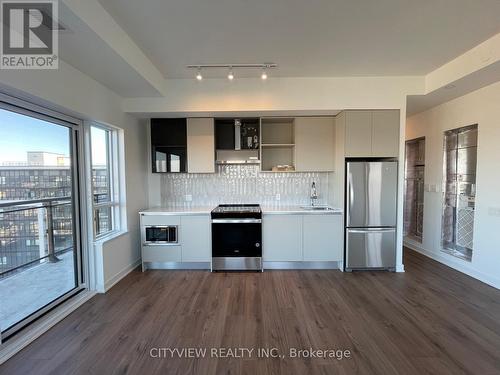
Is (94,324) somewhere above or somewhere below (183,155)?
below

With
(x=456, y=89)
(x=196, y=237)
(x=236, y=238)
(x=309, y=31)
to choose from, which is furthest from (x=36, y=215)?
(x=456, y=89)

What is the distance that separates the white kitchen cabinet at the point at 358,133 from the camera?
3398 millimetres

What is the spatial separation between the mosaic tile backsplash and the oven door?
738 mm

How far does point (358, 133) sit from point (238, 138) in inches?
73.0

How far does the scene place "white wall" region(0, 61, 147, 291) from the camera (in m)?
2.01

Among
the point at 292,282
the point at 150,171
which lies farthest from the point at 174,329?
the point at 150,171

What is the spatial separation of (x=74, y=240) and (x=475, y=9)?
467 centimetres

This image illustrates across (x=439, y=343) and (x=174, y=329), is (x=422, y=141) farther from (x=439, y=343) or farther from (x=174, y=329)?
(x=174, y=329)

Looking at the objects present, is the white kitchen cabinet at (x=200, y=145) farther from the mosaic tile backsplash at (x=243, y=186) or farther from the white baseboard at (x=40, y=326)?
the white baseboard at (x=40, y=326)

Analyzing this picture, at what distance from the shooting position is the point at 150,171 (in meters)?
4.15

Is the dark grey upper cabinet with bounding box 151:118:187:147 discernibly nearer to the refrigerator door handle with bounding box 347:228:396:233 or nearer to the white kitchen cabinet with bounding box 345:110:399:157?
the white kitchen cabinet with bounding box 345:110:399:157

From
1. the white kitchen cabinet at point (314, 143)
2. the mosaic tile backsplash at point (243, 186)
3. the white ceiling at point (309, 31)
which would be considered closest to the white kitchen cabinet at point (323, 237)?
the mosaic tile backsplash at point (243, 186)

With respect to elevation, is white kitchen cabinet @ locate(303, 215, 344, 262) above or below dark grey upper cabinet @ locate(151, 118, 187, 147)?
below

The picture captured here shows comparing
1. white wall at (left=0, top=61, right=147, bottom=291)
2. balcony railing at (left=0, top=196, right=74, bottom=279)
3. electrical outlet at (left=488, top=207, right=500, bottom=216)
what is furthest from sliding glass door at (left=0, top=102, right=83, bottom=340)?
electrical outlet at (left=488, top=207, right=500, bottom=216)
